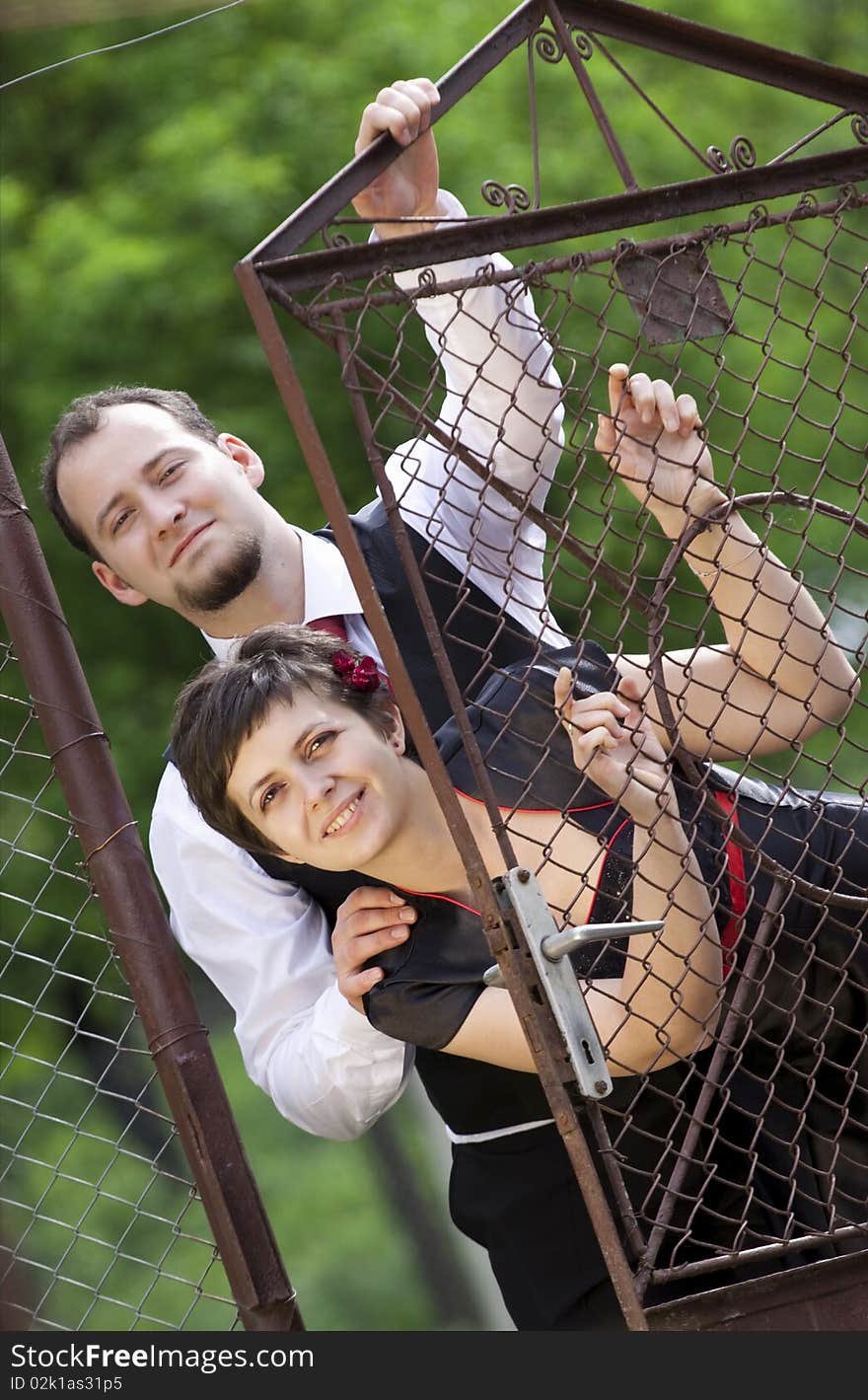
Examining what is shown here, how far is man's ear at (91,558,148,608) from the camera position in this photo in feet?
9.53

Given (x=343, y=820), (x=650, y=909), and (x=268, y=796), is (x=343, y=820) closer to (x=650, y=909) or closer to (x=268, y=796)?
(x=268, y=796)

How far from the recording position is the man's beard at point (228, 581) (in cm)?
278

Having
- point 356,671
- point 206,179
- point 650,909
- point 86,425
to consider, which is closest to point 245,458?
point 86,425

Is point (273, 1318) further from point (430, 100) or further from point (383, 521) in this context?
point (430, 100)

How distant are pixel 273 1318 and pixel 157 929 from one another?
1.99 ft

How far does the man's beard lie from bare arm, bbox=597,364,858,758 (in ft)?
2.38

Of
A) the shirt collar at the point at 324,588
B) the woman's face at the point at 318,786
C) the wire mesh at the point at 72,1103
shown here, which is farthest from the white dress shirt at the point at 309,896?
the wire mesh at the point at 72,1103

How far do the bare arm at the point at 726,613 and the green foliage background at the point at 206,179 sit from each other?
2.26 meters

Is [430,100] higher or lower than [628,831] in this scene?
higher

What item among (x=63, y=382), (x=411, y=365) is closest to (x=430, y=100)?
(x=411, y=365)

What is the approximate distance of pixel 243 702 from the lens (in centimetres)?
238

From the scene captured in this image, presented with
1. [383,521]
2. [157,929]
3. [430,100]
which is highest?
[430,100]

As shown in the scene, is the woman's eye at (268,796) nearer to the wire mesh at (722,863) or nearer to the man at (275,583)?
the wire mesh at (722,863)

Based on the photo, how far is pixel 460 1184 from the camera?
2680mm
